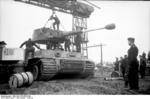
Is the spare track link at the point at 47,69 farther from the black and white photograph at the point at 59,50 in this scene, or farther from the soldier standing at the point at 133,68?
the soldier standing at the point at 133,68

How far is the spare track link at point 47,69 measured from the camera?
17.5ft

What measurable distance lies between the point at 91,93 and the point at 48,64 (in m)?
1.80

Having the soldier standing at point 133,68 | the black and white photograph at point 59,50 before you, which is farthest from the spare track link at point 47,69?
the soldier standing at point 133,68

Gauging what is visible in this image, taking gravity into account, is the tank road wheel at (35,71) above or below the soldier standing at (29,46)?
below

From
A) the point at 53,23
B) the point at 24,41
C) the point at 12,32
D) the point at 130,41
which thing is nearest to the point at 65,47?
the point at 53,23

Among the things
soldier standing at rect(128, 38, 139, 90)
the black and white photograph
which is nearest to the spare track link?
the black and white photograph

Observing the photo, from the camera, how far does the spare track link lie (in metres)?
5.34

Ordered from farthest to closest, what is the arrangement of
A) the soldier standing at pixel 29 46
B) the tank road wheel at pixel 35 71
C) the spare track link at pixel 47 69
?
the soldier standing at pixel 29 46, the tank road wheel at pixel 35 71, the spare track link at pixel 47 69

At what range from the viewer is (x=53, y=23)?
6.58m

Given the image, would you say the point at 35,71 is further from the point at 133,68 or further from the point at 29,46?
the point at 133,68

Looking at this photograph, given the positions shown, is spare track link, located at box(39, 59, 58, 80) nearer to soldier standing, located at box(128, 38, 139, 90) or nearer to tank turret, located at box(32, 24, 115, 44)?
tank turret, located at box(32, 24, 115, 44)

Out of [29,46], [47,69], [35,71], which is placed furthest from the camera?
[29,46]

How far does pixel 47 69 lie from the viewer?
17.5 feet

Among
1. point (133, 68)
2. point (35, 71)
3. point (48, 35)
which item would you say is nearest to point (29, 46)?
point (48, 35)
